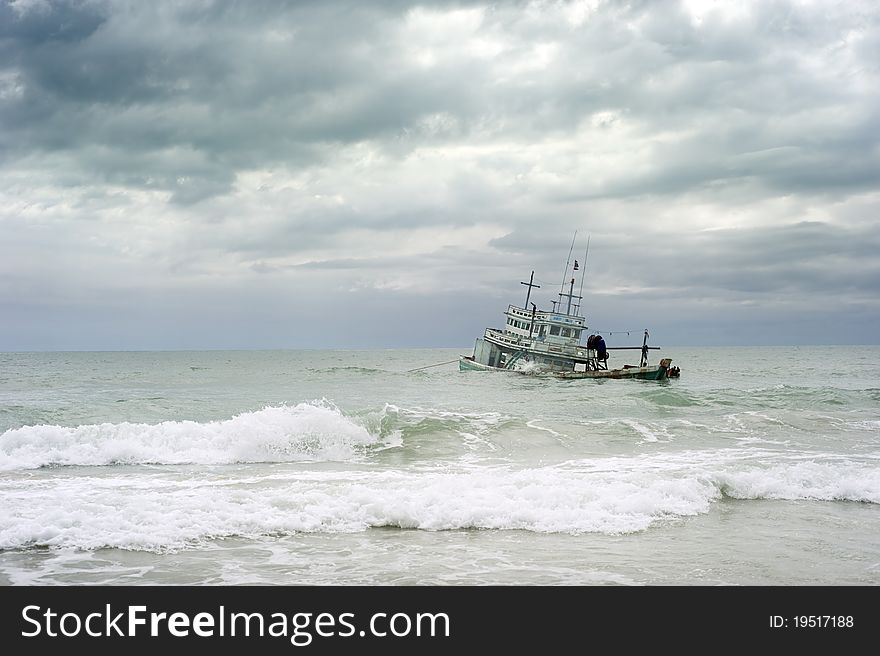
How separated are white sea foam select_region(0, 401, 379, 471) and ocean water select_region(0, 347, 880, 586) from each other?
0.18 ft

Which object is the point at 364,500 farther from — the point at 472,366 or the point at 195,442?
the point at 472,366

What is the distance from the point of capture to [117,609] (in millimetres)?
6277

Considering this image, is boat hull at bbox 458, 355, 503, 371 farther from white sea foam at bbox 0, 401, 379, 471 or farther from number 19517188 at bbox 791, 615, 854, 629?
number 19517188 at bbox 791, 615, 854, 629

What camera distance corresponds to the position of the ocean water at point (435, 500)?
7.93m

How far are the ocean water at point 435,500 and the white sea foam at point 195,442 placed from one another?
0.05m

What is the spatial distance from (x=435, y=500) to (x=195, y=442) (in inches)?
372

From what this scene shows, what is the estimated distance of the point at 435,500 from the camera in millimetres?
10711

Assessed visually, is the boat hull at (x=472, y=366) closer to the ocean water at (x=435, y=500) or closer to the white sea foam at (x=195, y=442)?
the ocean water at (x=435, y=500)

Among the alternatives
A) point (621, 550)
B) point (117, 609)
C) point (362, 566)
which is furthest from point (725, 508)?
point (117, 609)

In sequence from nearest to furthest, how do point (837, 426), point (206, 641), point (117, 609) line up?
point (206, 641) → point (117, 609) → point (837, 426)

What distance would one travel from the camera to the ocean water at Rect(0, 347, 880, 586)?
7926 millimetres

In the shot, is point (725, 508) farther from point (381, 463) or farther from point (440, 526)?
point (381, 463)

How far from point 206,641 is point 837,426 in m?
23.3

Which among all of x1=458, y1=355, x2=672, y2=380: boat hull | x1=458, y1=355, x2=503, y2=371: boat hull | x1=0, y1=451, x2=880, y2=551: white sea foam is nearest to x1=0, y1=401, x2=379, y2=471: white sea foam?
x1=0, y1=451, x2=880, y2=551: white sea foam
